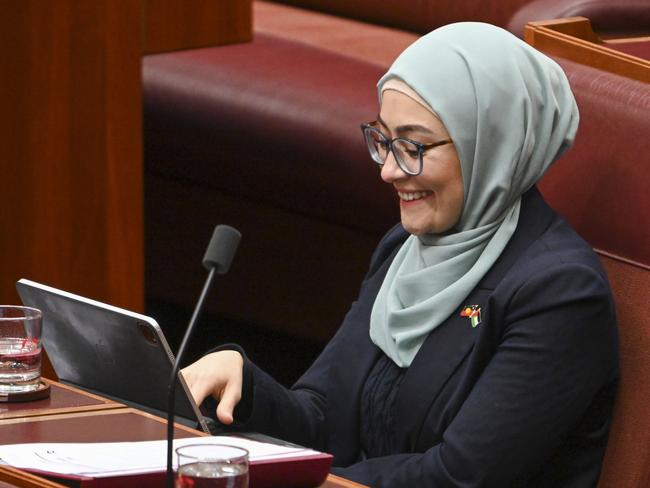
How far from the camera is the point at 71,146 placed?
2.88m

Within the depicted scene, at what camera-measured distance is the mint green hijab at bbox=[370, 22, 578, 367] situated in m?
1.85

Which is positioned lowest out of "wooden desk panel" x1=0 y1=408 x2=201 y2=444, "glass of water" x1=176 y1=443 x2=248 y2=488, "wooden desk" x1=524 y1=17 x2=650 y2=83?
"wooden desk panel" x1=0 y1=408 x2=201 y2=444

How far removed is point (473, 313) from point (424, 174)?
0.18 meters

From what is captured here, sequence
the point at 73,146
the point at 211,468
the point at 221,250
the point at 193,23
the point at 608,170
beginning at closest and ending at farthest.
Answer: the point at 211,468, the point at 221,250, the point at 608,170, the point at 73,146, the point at 193,23

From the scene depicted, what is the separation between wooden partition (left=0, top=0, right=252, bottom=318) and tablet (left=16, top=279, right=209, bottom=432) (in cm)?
101

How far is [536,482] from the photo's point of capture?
1.86m

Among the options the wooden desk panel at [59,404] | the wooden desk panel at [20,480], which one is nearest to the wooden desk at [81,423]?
the wooden desk panel at [59,404]

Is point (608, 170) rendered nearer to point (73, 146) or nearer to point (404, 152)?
point (404, 152)

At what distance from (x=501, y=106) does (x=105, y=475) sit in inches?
28.0

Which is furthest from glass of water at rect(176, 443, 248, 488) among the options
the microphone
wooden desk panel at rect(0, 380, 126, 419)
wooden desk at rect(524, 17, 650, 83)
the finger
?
wooden desk at rect(524, 17, 650, 83)

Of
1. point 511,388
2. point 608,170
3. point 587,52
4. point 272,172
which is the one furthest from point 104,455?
point 272,172

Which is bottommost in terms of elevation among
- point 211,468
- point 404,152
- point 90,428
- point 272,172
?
point 272,172

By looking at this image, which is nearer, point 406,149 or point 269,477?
point 269,477

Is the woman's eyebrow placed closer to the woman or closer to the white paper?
the woman
